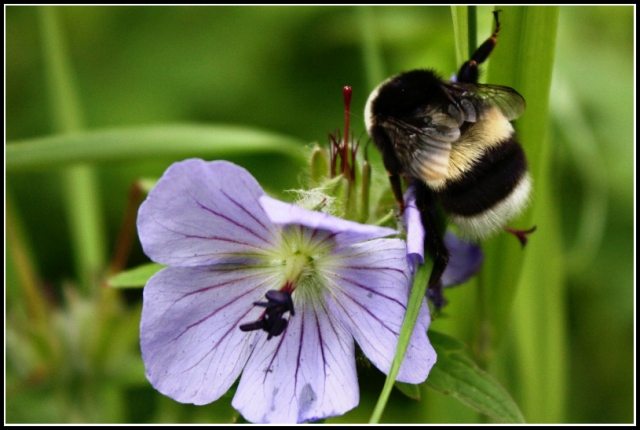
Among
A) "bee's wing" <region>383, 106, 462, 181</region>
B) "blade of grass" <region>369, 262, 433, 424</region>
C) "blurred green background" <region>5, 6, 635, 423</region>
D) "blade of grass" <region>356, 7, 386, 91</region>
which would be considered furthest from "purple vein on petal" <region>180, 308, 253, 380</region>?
"blade of grass" <region>356, 7, 386, 91</region>

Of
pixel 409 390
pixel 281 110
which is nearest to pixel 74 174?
pixel 281 110

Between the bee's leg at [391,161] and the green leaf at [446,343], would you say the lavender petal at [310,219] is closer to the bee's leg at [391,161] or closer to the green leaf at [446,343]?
the bee's leg at [391,161]

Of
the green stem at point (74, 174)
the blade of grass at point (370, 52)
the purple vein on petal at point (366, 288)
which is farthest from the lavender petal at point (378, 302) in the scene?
the green stem at point (74, 174)

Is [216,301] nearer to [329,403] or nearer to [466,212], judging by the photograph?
[329,403]

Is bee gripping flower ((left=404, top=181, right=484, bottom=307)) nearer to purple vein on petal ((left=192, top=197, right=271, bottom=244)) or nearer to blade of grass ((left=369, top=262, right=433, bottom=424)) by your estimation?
blade of grass ((left=369, top=262, right=433, bottom=424))

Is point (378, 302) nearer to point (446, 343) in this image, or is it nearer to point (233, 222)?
point (446, 343)

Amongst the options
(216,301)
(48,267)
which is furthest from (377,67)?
(48,267)
